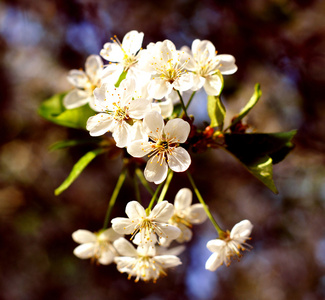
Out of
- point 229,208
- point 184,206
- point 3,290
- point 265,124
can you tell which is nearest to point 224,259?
point 184,206

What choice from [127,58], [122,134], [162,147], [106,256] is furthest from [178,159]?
[106,256]

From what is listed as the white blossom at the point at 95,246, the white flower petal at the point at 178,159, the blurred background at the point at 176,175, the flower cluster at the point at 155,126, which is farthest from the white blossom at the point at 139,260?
the blurred background at the point at 176,175

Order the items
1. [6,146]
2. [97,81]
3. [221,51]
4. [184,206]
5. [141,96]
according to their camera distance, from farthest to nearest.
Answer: [6,146] → [221,51] → [97,81] → [184,206] → [141,96]

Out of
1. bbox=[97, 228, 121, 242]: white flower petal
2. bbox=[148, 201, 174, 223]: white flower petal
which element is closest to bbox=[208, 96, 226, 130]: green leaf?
bbox=[148, 201, 174, 223]: white flower petal

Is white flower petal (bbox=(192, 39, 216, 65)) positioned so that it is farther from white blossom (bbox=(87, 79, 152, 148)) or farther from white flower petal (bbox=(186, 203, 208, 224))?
white flower petal (bbox=(186, 203, 208, 224))

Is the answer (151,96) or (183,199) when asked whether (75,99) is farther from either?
(183,199)

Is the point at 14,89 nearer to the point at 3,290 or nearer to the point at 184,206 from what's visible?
the point at 3,290

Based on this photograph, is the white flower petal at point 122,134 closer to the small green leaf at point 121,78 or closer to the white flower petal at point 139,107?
the white flower petal at point 139,107
